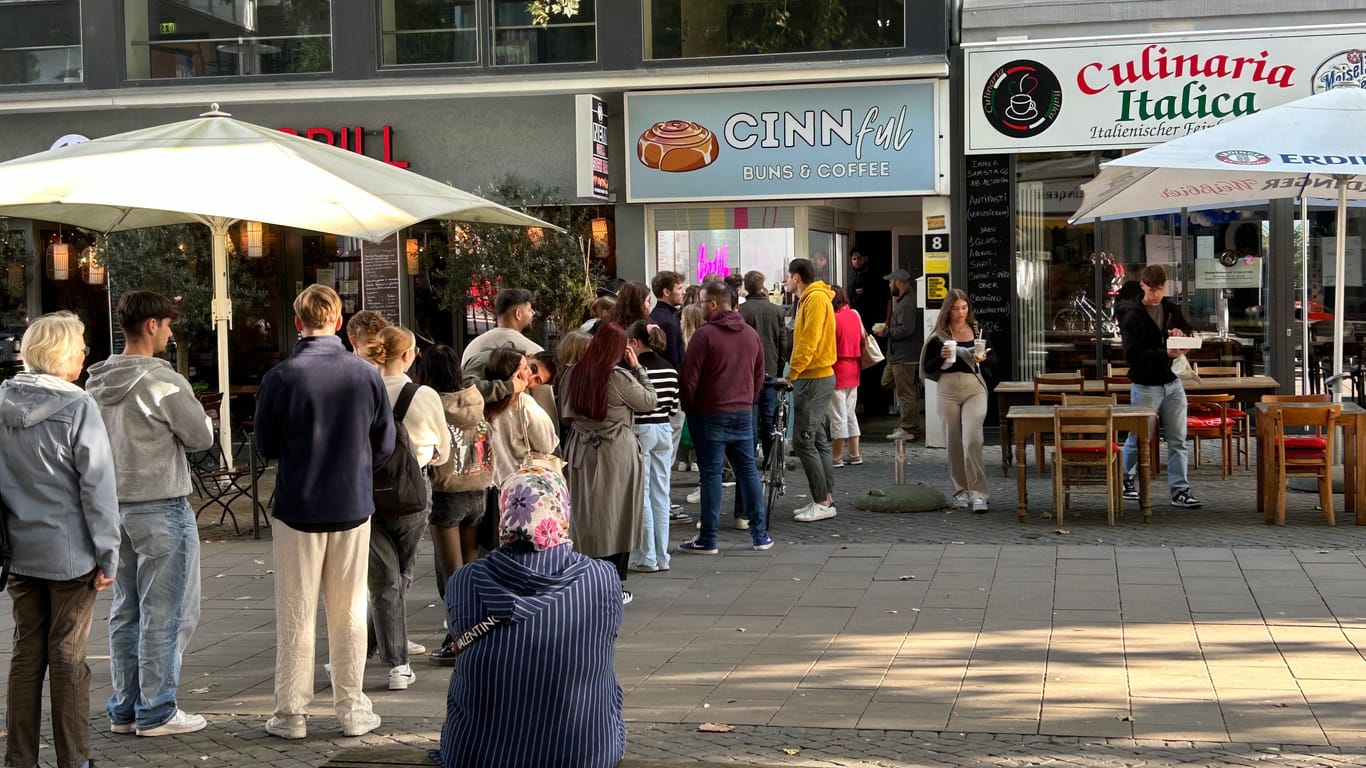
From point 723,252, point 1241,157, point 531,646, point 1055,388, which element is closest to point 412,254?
point 723,252

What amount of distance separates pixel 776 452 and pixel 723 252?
17.5 ft

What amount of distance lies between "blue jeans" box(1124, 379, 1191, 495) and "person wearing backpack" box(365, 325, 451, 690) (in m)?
6.53

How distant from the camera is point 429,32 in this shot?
1653 cm

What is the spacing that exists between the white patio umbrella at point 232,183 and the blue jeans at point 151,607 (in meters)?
2.52

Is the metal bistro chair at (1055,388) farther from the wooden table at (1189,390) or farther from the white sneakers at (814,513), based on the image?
the white sneakers at (814,513)

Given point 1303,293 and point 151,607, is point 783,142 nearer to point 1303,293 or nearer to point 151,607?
point 1303,293

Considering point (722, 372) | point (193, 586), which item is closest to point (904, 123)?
point (722, 372)

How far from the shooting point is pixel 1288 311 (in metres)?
15.4

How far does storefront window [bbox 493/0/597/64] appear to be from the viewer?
1623 cm

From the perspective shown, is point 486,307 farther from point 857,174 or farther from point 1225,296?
point 1225,296

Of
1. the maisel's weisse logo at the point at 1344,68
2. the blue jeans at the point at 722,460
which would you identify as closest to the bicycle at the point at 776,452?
the blue jeans at the point at 722,460

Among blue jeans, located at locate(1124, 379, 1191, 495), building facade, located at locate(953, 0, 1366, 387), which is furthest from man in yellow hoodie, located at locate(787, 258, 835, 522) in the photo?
building facade, located at locate(953, 0, 1366, 387)

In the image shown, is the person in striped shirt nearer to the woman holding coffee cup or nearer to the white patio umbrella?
the white patio umbrella

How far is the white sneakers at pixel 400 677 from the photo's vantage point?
6.64m
